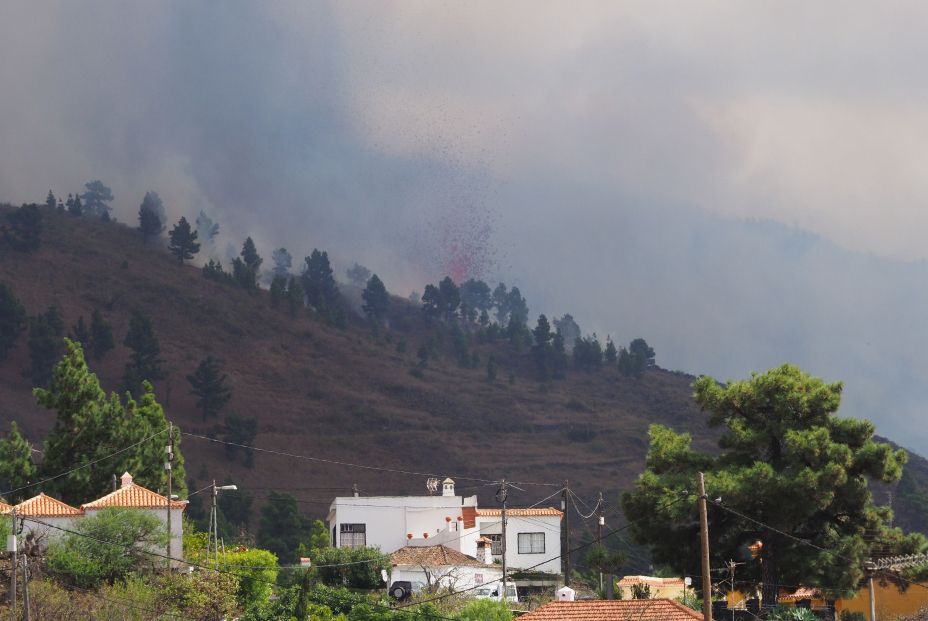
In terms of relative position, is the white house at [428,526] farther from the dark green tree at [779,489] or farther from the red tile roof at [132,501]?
the dark green tree at [779,489]

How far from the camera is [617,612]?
170 feet

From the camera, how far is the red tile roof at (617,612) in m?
51.0

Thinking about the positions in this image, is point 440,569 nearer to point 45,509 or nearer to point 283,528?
point 45,509

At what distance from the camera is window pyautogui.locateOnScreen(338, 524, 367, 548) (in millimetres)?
100062

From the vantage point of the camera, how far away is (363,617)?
221 feet

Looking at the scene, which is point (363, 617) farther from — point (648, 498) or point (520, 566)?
point (520, 566)

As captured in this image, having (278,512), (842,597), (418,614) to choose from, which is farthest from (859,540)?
(278,512)

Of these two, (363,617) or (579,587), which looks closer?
(363,617)

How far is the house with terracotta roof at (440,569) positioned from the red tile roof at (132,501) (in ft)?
57.6

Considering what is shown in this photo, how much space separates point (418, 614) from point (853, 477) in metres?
20.9

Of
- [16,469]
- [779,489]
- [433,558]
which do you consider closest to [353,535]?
[433,558]

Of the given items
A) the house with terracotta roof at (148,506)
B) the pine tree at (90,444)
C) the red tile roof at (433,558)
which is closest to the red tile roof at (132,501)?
the house with terracotta roof at (148,506)

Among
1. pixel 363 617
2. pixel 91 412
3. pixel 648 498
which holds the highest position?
pixel 91 412

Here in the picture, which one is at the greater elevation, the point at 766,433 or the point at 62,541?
the point at 766,433
